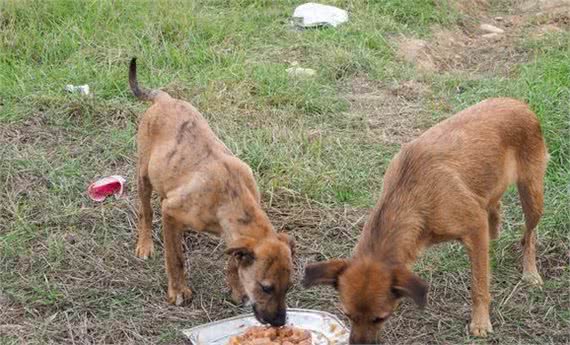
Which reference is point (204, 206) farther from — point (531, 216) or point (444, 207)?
point (531, 216)

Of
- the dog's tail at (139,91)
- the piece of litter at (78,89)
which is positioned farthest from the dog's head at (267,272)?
the piece of litter at (78,89)

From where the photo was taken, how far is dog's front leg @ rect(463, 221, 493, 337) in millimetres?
6191

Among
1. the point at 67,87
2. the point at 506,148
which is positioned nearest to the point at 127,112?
the point at 67,87

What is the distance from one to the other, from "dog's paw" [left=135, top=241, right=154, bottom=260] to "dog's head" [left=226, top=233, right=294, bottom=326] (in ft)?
4.74

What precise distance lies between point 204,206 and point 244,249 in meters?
0.67

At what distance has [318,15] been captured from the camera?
12.2m

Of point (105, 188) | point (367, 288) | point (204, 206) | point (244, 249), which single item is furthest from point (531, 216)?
point (105, 188)

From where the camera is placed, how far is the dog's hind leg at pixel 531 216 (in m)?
6.75

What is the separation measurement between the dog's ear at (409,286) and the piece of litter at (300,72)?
5339mm

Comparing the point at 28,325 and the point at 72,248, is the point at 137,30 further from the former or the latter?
the point at 28,325

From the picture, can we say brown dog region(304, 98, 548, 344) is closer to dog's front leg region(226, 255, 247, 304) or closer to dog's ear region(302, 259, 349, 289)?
dog's ear region(302, 259, 349, 289)

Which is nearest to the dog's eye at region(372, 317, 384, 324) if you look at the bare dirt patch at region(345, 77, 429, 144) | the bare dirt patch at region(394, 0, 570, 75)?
the bare dirt patch at region(345, 77, 429, 144)

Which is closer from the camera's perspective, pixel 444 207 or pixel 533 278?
pixel 444 207

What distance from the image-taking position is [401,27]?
40.7 ft
